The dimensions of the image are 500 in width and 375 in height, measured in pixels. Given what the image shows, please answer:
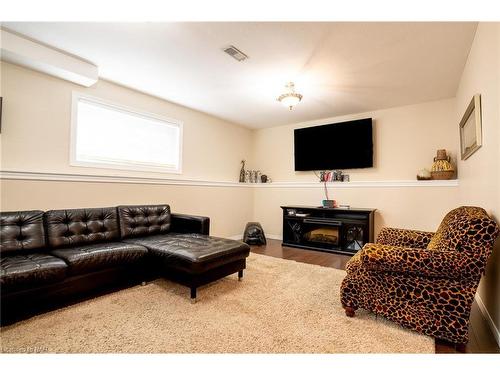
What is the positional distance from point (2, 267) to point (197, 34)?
2375 millimetres

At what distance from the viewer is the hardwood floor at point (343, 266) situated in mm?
1559

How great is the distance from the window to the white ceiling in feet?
1.32

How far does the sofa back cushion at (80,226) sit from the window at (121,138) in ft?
2.36

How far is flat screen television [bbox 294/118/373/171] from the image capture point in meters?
4.26

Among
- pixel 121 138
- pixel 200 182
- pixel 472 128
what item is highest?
pixel 121 138

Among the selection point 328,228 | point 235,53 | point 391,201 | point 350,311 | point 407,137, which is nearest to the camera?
point 350,311

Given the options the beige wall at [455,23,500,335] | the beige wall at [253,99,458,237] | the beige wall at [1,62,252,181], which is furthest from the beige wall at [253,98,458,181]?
the beige wall at [1,62,252,181]

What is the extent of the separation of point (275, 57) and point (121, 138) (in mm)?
2338

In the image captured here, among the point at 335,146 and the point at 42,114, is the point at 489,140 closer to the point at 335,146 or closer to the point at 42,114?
the point at 335,146

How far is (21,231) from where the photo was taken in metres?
2.20

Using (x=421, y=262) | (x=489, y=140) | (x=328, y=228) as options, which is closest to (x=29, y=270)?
(x=421, y=262)

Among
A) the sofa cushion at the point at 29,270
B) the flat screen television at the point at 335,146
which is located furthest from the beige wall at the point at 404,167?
the sofa cushion at the point at 29,270

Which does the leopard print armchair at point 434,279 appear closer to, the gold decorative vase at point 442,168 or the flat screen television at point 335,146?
the gold decorative vase at point 442,168

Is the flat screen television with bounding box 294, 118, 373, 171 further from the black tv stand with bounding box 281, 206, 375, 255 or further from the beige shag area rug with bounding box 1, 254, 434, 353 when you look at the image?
the beige shag area rug with bounding box 1, 254, 434, 353
